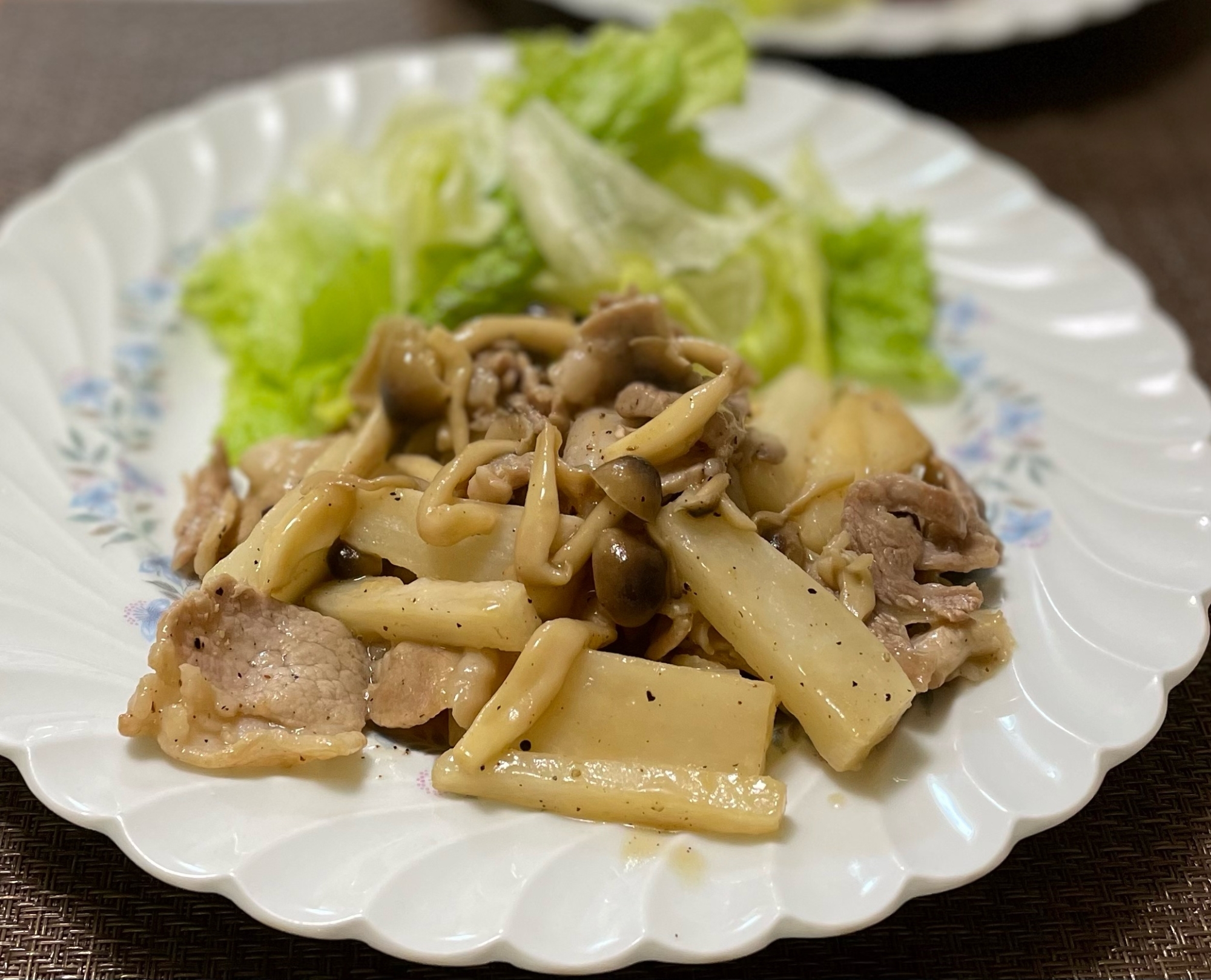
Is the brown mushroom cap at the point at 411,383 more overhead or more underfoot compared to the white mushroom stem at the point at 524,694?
more overhead

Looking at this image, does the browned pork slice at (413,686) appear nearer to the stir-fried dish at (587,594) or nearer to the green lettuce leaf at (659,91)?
the stir-fried dish at (587,594)

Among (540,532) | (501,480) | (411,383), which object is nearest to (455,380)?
(411,383)

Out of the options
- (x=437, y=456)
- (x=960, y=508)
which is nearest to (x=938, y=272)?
(x=960, y=508)

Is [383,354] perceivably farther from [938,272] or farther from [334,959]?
[938,272]

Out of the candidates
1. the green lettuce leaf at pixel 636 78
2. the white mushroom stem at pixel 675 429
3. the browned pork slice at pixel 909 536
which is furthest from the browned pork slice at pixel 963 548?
the green lettuce leaf at pixel 636 78

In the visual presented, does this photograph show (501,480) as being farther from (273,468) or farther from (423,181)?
(423,181)

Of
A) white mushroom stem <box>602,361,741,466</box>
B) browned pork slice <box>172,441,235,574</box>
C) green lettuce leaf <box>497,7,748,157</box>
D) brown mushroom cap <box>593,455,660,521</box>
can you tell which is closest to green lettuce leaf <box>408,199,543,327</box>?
green lettuce leaf <box>497,7,748,157</box>
